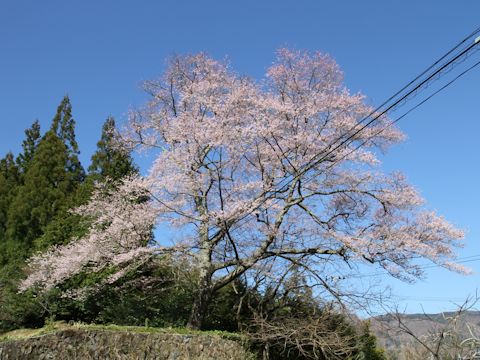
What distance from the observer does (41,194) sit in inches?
925

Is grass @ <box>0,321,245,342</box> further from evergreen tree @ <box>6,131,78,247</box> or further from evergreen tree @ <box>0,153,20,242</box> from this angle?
evergreen tree @ <box>0,153,20,242</box>

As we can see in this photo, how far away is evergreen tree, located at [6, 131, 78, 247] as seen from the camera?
75.3 feet

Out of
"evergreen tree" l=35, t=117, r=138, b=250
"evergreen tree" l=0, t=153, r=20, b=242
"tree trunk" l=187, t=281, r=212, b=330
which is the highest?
"evergreen tree" l=0, t=153, r=20, b=242

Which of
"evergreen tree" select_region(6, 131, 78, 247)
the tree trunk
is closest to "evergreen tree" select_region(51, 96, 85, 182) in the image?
"evergreen tree" select_region(6, 131, 78, 247)

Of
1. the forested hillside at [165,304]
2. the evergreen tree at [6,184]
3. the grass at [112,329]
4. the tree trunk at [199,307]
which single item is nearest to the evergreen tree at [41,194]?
the evergreen tree at [6,184]

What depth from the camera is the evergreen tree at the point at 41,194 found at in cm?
2295

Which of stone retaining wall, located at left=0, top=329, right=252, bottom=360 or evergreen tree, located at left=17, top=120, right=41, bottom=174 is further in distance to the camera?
evergreen tree, located at left=17, top=120, right=41, bottom=174

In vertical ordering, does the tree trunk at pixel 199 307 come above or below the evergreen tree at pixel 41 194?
below

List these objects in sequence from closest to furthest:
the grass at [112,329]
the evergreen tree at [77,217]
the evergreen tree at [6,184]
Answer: the grass at [112,329], the evergreen tree at [77,217], the evergreen tree at [6,184]

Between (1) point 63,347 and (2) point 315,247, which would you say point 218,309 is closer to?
(2) point 315,247

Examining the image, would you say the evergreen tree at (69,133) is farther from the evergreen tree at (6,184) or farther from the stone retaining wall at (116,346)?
the stone retaining wall at (116,346)

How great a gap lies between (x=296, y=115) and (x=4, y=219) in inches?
712

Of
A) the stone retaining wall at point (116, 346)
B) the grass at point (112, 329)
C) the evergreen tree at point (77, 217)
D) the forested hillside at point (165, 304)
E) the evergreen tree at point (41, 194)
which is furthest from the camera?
the evergreen tree at point (41, 194)

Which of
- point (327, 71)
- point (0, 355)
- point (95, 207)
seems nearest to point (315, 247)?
point (327, 71)
